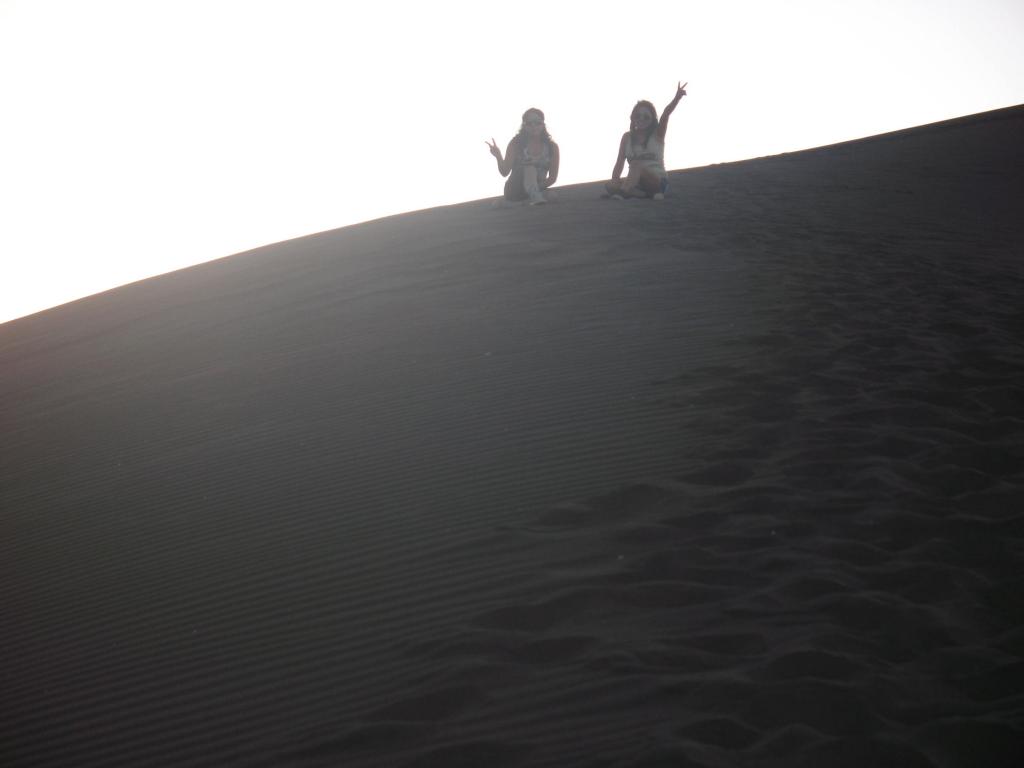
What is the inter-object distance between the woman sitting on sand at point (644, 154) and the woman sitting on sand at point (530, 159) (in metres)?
0.99

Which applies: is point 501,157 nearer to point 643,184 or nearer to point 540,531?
point 643,184

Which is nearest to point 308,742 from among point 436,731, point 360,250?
point 436,731

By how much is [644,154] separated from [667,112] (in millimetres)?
1005

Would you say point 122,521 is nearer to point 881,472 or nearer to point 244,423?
point 244,423

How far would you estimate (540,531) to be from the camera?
189 inches

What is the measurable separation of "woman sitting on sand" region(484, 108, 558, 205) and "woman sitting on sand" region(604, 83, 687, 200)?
988 mm

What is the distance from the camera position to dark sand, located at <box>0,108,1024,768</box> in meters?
3.42

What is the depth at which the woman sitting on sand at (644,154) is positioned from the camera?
44.1 ft

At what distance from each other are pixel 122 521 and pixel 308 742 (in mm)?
2673

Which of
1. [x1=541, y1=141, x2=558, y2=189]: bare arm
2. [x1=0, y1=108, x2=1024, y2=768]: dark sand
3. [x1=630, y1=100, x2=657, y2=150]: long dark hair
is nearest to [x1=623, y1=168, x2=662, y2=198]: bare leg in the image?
[x1=630, y1=100, x2=657, y2=150]: long dark hair

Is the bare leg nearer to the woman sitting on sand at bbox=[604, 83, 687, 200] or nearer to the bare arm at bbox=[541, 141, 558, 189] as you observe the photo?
the woman sitting on sand at bbox=[604, 83, 687, 200]

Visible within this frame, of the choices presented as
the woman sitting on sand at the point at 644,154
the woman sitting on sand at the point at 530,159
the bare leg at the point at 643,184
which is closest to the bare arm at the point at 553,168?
the woman sitting on sand at the point at 530,159

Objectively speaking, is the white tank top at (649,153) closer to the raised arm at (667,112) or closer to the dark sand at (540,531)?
the raised arm at (667,112)

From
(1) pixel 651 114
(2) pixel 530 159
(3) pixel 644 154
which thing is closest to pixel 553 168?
(2) pixel 530 159
